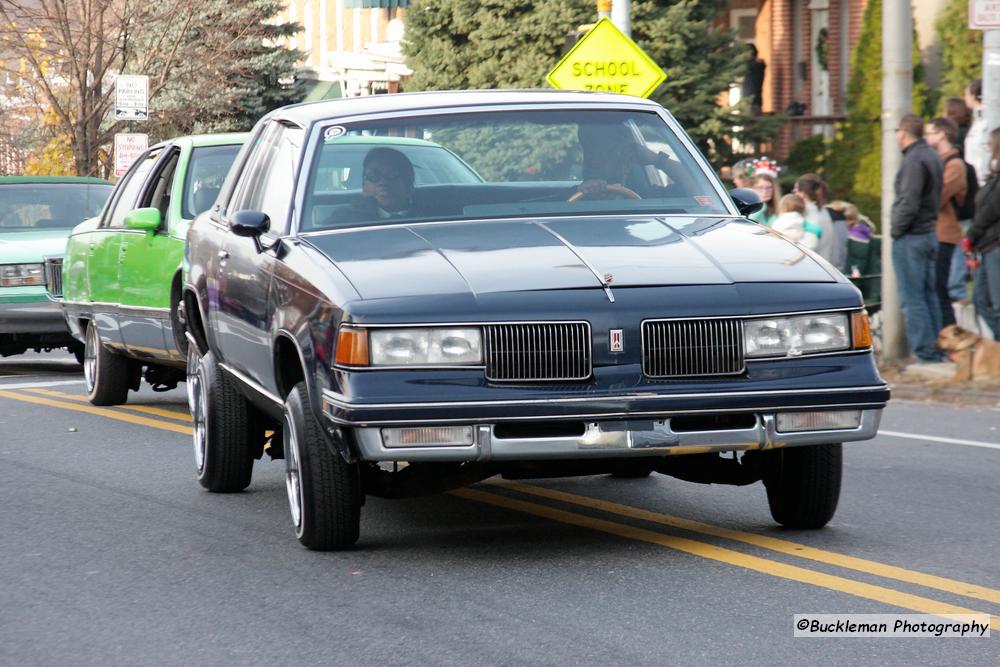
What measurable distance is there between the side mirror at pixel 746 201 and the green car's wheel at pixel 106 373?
19.7 ft

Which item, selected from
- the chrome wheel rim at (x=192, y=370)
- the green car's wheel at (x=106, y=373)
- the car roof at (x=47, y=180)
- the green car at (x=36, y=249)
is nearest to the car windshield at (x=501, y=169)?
the chrome wheel rim at (x=192, y=370)

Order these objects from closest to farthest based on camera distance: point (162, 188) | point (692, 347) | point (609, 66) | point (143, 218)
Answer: point (692, 347), point (143, 218), point (162, 188), point (609, 66)

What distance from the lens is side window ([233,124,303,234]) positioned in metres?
7.28

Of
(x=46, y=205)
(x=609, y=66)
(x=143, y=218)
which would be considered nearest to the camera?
(x=143, y=218)

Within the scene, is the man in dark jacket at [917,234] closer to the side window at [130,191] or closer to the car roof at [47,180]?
the side window at [130,191]

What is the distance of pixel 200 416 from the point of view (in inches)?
335

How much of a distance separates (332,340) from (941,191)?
345 inches

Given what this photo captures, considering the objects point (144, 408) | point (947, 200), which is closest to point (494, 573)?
point (144, 408)

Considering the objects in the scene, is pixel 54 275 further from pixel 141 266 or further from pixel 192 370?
pixel 192 370

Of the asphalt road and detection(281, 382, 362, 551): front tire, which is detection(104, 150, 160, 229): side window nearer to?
the asphalt road

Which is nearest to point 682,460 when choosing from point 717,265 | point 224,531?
point 717,265

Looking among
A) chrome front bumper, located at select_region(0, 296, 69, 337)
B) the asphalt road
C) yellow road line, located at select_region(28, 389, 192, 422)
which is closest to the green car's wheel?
yellow road line, located at select_region(28, 389, 192, 422)

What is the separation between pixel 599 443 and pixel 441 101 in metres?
2.18

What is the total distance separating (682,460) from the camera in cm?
675
